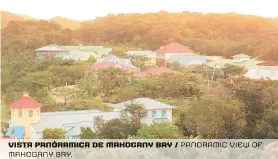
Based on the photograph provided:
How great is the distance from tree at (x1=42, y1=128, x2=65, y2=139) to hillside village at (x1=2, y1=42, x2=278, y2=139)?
8 cm

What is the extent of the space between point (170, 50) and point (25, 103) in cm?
200

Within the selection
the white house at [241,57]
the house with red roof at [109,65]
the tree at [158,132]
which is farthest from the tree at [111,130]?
the white house at [241,57]

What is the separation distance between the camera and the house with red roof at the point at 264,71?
18.6 feet

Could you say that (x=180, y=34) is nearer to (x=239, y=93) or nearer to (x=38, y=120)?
(x=239, y=93)

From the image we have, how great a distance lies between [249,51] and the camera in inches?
241

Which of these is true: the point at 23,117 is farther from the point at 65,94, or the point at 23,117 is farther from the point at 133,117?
the point at 133,117

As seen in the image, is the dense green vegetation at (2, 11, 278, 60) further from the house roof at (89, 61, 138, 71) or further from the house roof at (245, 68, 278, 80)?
the house roof at (89, 61, 138, 71)

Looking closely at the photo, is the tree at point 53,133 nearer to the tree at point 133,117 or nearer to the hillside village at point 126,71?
the hillside village at point 126,71

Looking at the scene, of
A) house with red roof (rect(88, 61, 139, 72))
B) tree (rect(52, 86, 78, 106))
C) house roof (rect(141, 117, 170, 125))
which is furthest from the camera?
house with red roof (rect(88, 61, 139, 72))

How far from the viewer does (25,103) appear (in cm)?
452

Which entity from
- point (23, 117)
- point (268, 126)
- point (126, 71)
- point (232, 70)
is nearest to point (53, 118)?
point (23, 117)

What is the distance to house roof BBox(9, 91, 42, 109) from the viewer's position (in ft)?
14.8

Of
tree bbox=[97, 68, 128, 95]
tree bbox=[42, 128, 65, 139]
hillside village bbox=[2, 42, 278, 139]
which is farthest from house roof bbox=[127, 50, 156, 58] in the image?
tree bbox=[42, 128, 65, 139]

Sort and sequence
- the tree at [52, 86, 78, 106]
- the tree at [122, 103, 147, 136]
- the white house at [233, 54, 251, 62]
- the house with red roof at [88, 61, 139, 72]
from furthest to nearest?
the white house at [233, 54, 251, 62] → the house with red roof at [88, 61, 139, 72] → the tree at [52, 86, 78, 106] → the tree at [122, 103, 147, 136]
